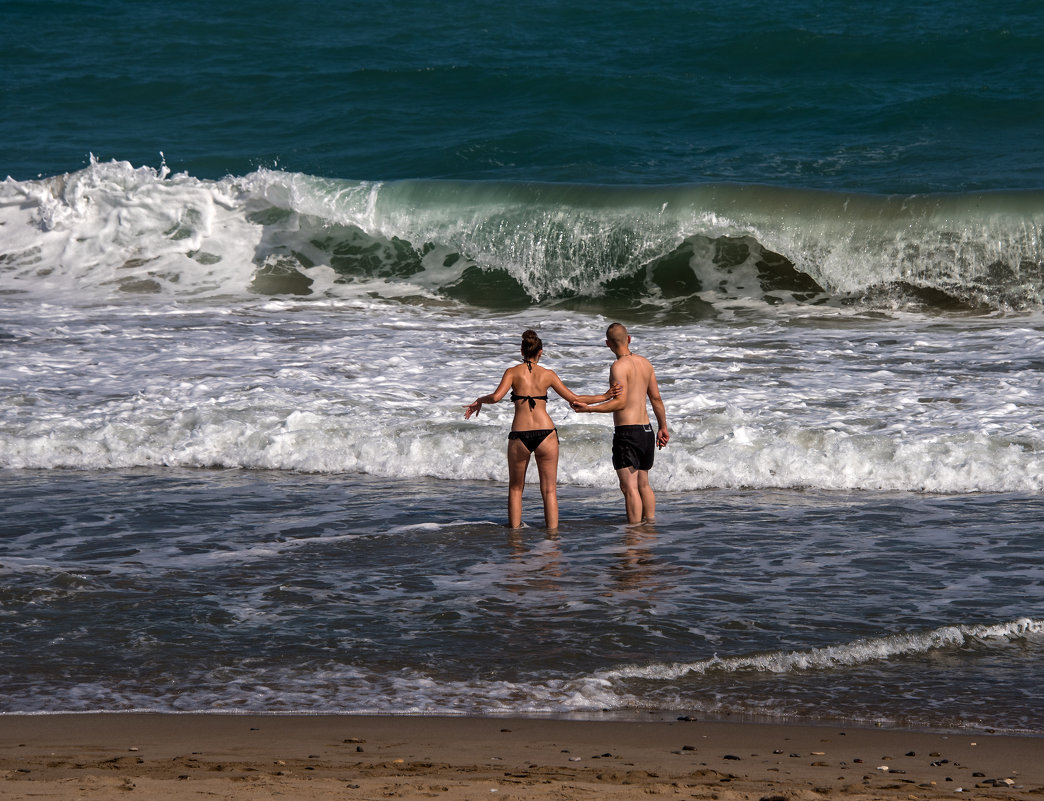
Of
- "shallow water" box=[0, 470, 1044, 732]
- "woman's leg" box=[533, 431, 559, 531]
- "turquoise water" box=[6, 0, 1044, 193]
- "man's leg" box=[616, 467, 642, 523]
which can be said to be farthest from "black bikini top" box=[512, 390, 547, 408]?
"turquoise water" box=[6, 0, 1044, 193]

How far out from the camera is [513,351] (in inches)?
525

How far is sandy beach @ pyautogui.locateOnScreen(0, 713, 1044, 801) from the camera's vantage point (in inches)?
158

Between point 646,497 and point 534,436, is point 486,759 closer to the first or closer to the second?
point 534,436

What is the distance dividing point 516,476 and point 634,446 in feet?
2.68

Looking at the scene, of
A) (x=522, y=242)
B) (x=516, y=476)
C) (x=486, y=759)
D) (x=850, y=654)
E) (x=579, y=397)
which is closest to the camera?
(x=486, y=759)

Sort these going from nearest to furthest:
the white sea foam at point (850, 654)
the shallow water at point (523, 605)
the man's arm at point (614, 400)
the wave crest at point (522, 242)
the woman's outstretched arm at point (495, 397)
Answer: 1. the shallow water at point (523, 605)
2. the white sea foam at point (850, 654)
3. the woman's outstretched arm at point (495, 397)
4. the man's arm at point (614, 400)
5. the wave crest at point (522, 242)

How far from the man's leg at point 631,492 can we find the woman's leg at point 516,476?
0.63 metres

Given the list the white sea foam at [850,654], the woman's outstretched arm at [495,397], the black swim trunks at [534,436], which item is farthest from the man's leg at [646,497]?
the white sea foam at [850,654]

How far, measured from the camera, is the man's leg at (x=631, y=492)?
809cm

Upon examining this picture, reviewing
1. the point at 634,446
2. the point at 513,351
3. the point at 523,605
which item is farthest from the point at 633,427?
the point at 513,351

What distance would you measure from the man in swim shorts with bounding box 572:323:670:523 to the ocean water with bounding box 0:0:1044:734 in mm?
280

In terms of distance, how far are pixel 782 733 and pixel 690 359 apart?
8110 mm

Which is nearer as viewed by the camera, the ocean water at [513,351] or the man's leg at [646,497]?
the ocean water at [513,351]

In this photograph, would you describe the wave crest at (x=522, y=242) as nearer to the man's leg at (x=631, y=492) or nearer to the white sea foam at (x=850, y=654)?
the man's leg at (x=631, y=492)
